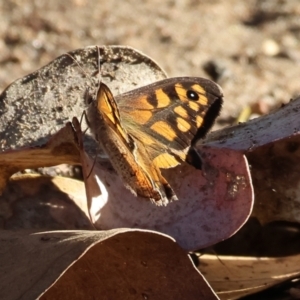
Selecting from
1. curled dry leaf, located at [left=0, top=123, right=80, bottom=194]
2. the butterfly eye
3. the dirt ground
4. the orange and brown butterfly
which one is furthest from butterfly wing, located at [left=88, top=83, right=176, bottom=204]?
the dirt ground

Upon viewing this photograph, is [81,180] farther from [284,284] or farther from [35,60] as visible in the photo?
[35,60]

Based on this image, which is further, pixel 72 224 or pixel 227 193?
pixel 72 224

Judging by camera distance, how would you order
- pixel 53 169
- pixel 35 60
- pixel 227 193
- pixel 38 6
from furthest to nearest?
pixel 38 6
pixel 35 60
pixel 53 169
pixel 227 193

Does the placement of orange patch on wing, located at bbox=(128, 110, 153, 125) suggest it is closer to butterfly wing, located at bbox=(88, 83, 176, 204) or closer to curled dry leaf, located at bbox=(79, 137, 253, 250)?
butterfly wing, located at bbox=(88, 83, 176, 204)

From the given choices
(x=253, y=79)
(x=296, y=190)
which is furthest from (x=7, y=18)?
(x=296, y=190)

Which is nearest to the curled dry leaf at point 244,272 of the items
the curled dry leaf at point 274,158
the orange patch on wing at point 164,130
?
the curled dry leaf at point 274,158

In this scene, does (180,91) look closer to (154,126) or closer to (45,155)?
(154,126)
